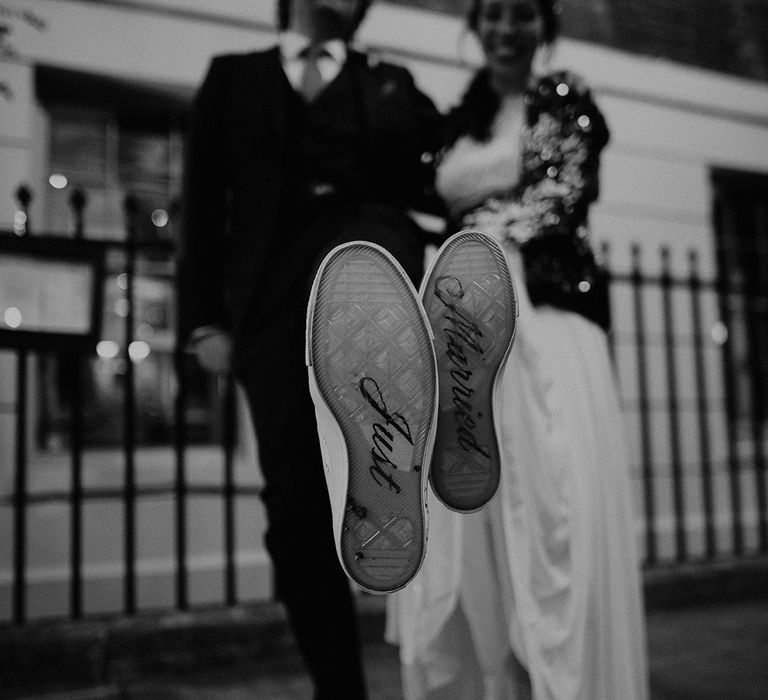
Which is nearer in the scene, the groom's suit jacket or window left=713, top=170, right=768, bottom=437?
the groom's suit jacket

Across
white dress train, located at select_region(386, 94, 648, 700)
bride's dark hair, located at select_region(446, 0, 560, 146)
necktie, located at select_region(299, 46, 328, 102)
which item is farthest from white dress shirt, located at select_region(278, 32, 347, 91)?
white dress train, located at select_region(386, 94, 648, 700)

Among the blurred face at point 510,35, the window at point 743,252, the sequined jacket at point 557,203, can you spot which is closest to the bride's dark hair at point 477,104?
the blurred face at point 510,35

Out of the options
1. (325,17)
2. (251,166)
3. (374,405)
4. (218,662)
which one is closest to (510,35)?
(325,17)

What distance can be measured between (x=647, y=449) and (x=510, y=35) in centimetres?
252

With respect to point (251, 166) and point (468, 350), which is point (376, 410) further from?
point (251, 166)

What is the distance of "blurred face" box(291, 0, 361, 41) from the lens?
60.3 inches

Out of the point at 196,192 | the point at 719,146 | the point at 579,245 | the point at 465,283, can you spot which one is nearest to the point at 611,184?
the point at 719,146

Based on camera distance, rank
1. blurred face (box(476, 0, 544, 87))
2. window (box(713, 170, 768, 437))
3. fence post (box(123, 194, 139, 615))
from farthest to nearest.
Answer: window (box(713, 170, 768, 437))
fence post (box(123, 194, 139, 615))
blurred face (box(476, 0, 544, 87))

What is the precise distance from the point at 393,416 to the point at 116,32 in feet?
11.4

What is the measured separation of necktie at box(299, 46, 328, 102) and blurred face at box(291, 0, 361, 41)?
0.04 m

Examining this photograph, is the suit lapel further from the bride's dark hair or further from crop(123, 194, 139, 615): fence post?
crop(123, 194, 139, 615): fence post

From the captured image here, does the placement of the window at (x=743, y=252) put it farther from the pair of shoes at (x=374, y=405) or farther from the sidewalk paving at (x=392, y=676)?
the pair of shoes at (x=374, y=405)

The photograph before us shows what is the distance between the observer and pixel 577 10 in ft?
16.2

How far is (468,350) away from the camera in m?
1.02
